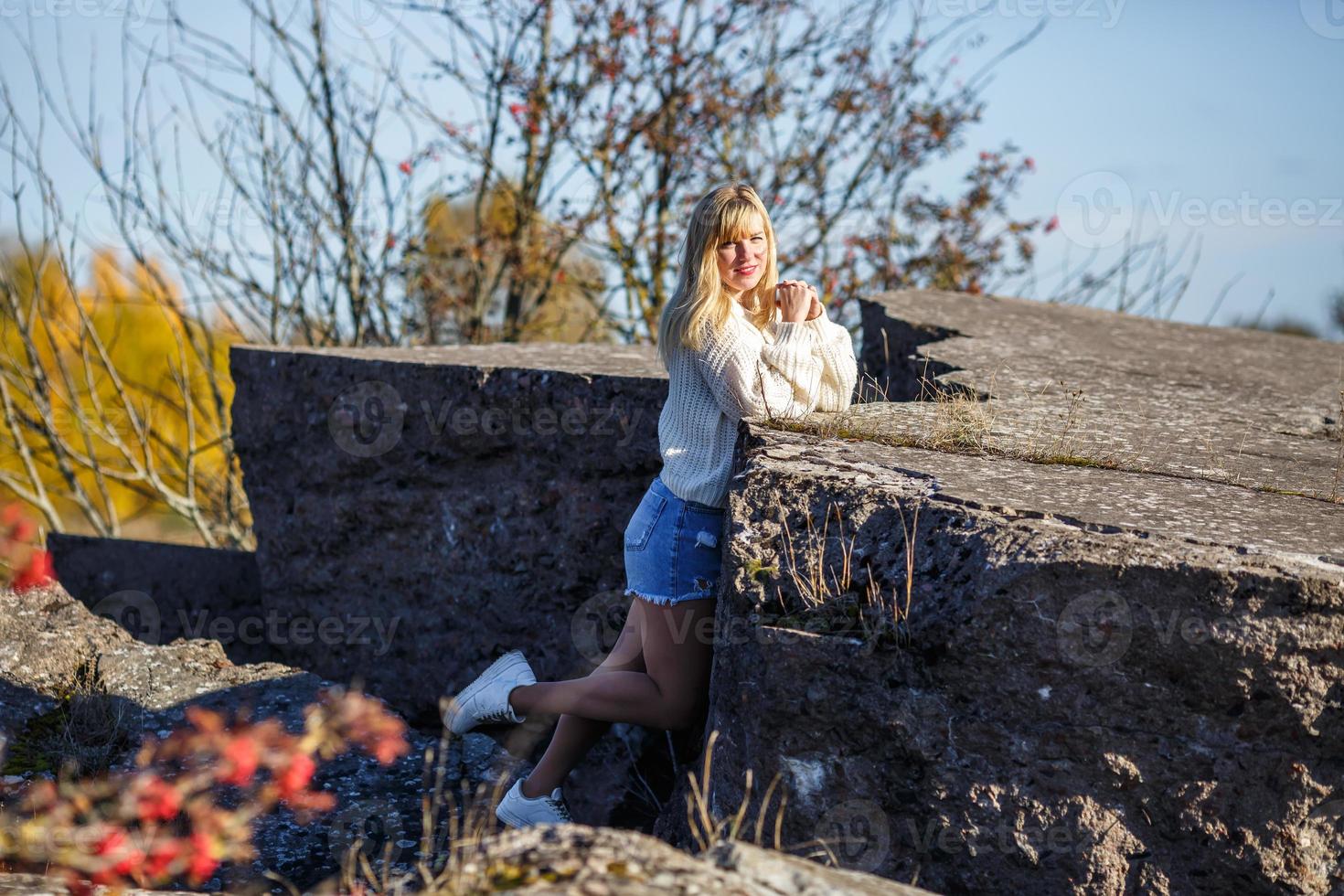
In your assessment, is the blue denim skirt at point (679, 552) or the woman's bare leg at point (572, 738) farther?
the woman's bare leg at point (572, 738)

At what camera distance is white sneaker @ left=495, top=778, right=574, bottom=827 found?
3.40m

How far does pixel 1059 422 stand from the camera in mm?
3695

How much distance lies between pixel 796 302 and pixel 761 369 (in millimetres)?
256

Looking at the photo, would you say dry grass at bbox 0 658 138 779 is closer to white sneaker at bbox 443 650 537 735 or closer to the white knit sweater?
white sneaker at bbox 443 650 537 735

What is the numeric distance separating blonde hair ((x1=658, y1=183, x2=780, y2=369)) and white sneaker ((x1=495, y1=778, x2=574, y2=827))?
4.38ft

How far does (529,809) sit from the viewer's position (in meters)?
3.43

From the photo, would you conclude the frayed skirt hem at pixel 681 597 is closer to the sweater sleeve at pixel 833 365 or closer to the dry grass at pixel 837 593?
the dry grass at pixel 837 593

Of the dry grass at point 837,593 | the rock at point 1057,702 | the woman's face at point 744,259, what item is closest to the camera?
the rock at point 1057,702

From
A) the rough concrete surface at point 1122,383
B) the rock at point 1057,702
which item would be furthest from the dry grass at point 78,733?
the rough concrete surface at point 1122,383

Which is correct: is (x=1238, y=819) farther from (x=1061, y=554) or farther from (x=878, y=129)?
(x=878, y=129)

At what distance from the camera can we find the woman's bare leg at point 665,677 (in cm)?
328

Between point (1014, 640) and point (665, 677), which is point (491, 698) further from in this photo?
point (1014, 640)

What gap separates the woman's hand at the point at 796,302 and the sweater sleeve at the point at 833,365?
1.2 inches

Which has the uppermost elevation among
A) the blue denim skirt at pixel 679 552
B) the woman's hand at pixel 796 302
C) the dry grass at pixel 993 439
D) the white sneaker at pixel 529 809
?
the woman's hand at pixel 796 302
